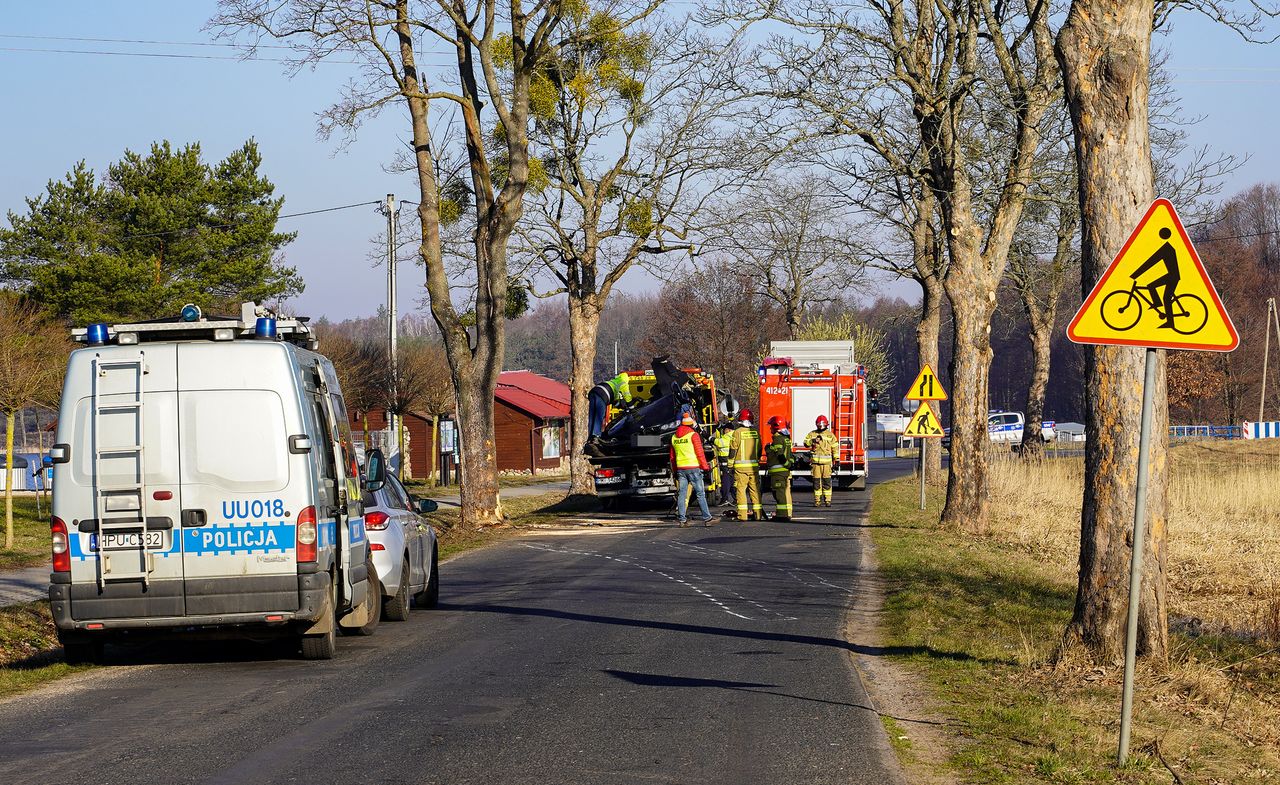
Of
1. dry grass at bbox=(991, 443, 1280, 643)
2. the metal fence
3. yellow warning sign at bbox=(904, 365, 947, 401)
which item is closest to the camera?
dry grass at bbox=(991, 443, 1280, 643)

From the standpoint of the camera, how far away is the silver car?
1180cm

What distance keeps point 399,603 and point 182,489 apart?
3.37 metres

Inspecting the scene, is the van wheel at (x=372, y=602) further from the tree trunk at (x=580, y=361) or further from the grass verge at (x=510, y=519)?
the tree trunk at (x=580, y=361)

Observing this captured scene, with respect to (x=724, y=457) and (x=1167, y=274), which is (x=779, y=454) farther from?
(x=1167, y=274)

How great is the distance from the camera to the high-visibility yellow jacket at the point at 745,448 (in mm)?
23594

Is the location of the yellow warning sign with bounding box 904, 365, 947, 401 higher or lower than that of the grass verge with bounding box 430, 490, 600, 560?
higher

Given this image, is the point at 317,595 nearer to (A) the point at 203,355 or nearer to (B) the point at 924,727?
(A) the point at 203,355

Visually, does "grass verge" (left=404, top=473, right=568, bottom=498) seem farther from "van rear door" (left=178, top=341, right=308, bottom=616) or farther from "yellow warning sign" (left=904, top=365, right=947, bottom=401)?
"van rear door" (left=178, top=341, right=308, bottom=616)

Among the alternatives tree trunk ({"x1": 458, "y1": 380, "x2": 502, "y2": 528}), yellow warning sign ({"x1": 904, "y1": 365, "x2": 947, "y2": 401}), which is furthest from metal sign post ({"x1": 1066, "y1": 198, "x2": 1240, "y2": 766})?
yellow warning sign ({"x1": 904, "y1": 365, "x2": 947, "y2": 401})

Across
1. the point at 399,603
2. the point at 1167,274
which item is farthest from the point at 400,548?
the point at 1167,274

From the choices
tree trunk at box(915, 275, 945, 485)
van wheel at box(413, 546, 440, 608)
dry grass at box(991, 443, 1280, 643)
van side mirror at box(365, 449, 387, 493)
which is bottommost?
dry grass at box(991, 443, 1280, 643)

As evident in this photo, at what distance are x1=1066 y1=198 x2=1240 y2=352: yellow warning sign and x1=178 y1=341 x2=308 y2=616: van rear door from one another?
18.3 ft

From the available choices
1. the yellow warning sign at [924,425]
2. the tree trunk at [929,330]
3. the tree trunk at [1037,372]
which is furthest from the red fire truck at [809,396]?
the tree trunk at [1037,372]

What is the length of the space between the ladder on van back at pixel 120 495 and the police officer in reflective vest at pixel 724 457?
17.8 metres
